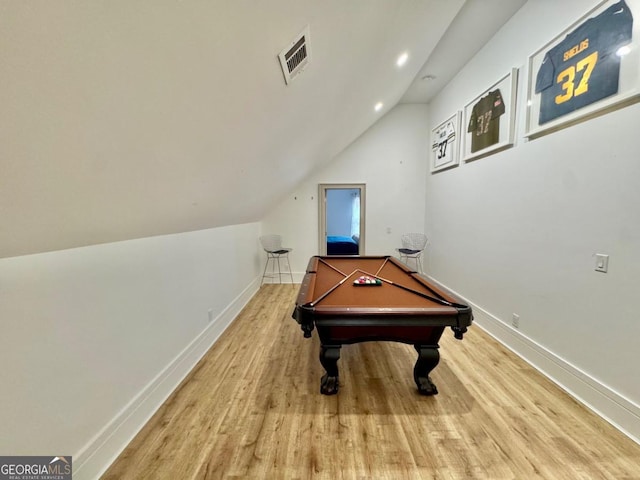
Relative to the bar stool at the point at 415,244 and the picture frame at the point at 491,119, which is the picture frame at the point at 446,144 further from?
the bar stool at the point at 415,244

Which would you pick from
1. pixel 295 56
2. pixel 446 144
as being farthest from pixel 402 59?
pixel 295 56

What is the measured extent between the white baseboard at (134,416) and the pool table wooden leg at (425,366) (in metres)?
1.98

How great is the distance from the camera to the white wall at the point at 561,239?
174 cm

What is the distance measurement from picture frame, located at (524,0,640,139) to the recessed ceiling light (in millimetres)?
1155

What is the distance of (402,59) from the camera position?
2.96m

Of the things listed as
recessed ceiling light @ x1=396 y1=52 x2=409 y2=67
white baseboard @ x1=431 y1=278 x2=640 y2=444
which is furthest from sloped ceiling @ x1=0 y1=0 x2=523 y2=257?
white baseboard @ x1=431 y1=278 x2=640 y2=444

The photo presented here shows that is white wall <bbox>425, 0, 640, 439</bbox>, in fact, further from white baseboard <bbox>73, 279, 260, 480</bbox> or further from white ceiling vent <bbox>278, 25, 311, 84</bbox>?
white baseboard <bbox>73, 279, 260, 480</bbox>

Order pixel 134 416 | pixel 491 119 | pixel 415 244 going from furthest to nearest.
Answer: pixel 415 244 < pixel 491 119 < pixel 134 416

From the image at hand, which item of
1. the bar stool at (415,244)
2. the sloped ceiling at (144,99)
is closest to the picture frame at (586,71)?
the sloped ceiling at (144,99)

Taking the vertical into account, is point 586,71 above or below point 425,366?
above

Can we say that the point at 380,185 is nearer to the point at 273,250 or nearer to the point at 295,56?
the point at 273,250

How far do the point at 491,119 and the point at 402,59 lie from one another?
124 centimetres

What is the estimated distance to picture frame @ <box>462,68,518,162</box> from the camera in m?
2.72

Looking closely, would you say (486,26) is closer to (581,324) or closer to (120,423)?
(581,324)
